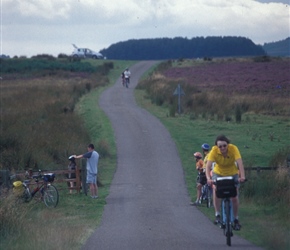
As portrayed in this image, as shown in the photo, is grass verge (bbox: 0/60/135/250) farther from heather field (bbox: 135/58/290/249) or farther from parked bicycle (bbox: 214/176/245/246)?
heather field (bbox: 135/58/290/249)

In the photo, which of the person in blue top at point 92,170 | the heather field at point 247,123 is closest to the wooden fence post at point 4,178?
the person in blue top at point 92,170

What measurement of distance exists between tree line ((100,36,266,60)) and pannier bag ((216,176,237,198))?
11920 centimetres

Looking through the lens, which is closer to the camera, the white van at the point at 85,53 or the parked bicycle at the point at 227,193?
the parked bicycle at the point at 227,193

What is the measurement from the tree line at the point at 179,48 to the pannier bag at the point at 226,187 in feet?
391

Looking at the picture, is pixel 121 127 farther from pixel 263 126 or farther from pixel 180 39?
pixel 180 39

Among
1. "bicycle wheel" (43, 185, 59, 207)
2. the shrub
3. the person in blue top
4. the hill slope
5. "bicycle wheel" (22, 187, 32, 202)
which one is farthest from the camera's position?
the hill slope

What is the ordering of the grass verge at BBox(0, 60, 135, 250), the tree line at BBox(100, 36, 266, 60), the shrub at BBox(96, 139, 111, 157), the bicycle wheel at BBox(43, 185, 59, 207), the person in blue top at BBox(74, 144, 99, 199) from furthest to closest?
the tree line at BBox(100, 36, 266, 60)
the shrub at BBox(96, 139, 111, 157)
the person in blue top at BBox(74, 144, 99, 199)
the bicycle wheel at BBox(43, 185, 59, 207)
the grass verge at BBox(0, 60, 135, 250)

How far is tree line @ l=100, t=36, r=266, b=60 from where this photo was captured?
135875mm

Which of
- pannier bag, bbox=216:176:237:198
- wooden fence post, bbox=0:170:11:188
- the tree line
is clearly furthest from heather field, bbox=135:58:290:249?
the tree line

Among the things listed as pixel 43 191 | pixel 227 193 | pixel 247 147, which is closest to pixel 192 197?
pixel 43 191

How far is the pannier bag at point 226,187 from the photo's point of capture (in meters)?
12.3

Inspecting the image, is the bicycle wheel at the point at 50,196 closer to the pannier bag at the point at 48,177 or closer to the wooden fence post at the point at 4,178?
the pannier bag at the point at 48,177

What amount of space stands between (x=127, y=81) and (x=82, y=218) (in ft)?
146

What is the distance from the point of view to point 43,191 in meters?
19.2
